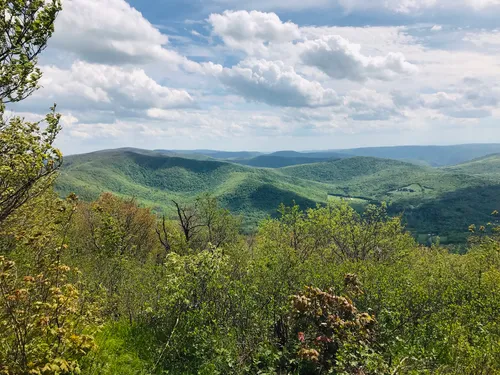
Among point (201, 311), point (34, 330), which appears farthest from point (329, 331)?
point (34, 330)

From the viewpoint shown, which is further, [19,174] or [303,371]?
[303,371]

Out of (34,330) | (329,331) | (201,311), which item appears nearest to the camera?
(34,330)

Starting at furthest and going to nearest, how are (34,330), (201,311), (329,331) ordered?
(201,311), (329,331), (34,330)

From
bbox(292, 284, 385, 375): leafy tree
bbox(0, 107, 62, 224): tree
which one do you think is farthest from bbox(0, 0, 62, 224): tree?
bbox(292, 284, 385, 375): leafy tree

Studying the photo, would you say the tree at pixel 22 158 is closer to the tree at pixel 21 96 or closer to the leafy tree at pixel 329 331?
the tree at pixel 21 96

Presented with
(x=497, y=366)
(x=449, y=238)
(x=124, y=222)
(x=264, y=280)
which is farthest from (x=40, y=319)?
(x=449, y=238)

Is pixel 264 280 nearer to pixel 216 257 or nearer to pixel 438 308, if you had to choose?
pixel 216 257

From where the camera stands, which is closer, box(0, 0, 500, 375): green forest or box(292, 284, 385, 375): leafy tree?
box(0, 0, 500, 375): green forest

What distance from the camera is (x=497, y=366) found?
944 cm

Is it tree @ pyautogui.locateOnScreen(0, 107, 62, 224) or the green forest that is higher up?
tree @ pyautogui.locateOnScreen(0, 107, 62, 224)

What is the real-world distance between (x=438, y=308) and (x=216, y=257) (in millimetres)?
9894

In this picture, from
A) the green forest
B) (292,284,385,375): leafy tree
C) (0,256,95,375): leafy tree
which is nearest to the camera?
(0,256,95,375): leafy tree

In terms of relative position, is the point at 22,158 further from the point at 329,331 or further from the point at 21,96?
the point at 329,331

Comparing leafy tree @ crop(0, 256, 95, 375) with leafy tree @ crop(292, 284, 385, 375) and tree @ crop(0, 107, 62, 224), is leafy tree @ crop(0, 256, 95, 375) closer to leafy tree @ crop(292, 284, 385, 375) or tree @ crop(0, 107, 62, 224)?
tree @ crop(0, 107, 62, 224)
